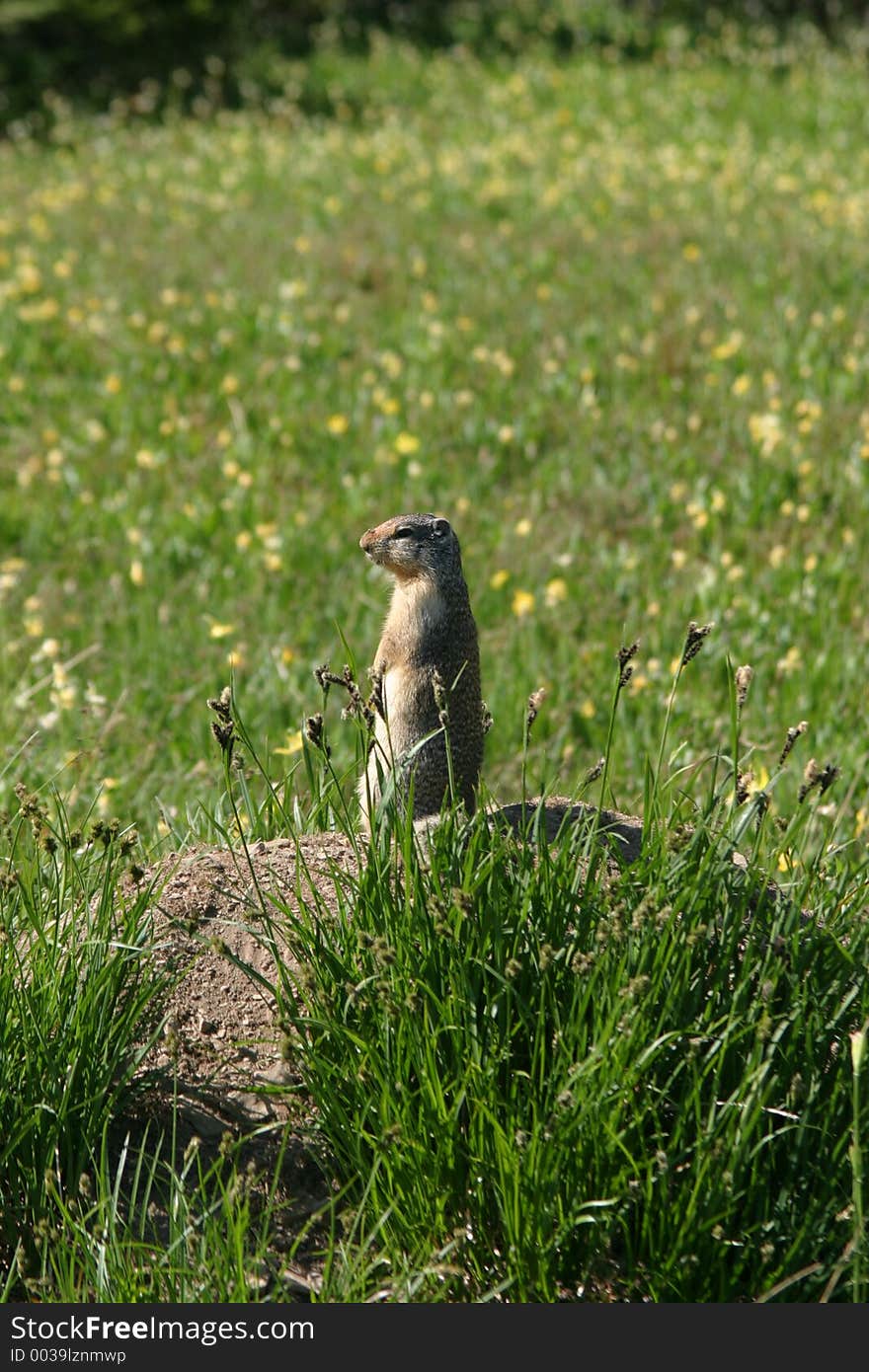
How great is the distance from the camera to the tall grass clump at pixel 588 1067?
2.87 m

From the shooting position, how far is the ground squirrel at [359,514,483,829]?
154 inches

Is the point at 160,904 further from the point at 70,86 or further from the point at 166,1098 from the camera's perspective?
the point at 70,86

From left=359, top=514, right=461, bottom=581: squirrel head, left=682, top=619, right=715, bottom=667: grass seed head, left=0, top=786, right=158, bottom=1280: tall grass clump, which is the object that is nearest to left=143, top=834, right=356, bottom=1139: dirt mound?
left=0, top=786, right=158, bottom=1280: tall grass clump

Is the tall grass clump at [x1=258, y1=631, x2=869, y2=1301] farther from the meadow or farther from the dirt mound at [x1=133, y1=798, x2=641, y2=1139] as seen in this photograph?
the dirt mound at [x1=133, y1=798, x2=641, y2=1139]

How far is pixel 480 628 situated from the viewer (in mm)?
6676

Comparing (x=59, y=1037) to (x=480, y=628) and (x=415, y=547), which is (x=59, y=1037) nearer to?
(x=415, y=547)

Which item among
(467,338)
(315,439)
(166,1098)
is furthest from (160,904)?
(467,338)

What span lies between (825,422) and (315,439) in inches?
110

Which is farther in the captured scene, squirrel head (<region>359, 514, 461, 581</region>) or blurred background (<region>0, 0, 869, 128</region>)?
blurred background (<region>0, 0, 869, 128</region>)

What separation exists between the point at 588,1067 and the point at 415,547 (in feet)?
5.50

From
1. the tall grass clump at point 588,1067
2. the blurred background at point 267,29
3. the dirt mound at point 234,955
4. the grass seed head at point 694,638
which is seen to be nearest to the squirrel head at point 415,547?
the dirt mound at point 234,955

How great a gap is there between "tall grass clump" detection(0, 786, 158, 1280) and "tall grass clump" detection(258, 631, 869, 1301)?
377 millimetres

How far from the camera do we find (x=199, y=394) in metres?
9.23

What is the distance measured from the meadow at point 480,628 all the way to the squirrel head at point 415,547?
0.57m
